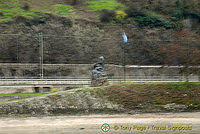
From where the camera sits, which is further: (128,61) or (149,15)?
(149,15)

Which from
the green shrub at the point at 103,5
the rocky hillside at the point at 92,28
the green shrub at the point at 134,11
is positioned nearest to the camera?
the rocky hillside at the point at 92,28

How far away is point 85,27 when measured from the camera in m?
41.4

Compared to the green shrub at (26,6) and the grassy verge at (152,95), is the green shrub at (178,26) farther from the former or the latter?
the green shrub at (26,6)

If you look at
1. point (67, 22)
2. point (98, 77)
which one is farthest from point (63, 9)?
point (98, 77)

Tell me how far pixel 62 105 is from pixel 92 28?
25.5m

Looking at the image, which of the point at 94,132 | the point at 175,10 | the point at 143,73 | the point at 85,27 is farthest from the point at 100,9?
the point at 94,132

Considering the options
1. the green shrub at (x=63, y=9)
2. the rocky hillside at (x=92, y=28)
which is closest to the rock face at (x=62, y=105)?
the rocky hillside at (x=92, y=28)

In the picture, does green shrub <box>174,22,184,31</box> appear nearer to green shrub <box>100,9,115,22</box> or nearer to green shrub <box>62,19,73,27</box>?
green shrub <box>100,9,115,22</box>

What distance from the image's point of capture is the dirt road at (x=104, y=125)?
1266 centimetres

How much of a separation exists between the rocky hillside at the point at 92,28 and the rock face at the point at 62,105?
48.0 ft

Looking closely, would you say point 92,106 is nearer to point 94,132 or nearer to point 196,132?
point 94,132

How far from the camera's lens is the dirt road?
12.7 metres

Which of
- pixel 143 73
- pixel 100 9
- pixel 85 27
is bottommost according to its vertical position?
pixel 143 73

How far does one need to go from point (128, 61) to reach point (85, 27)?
1026 centimetres
